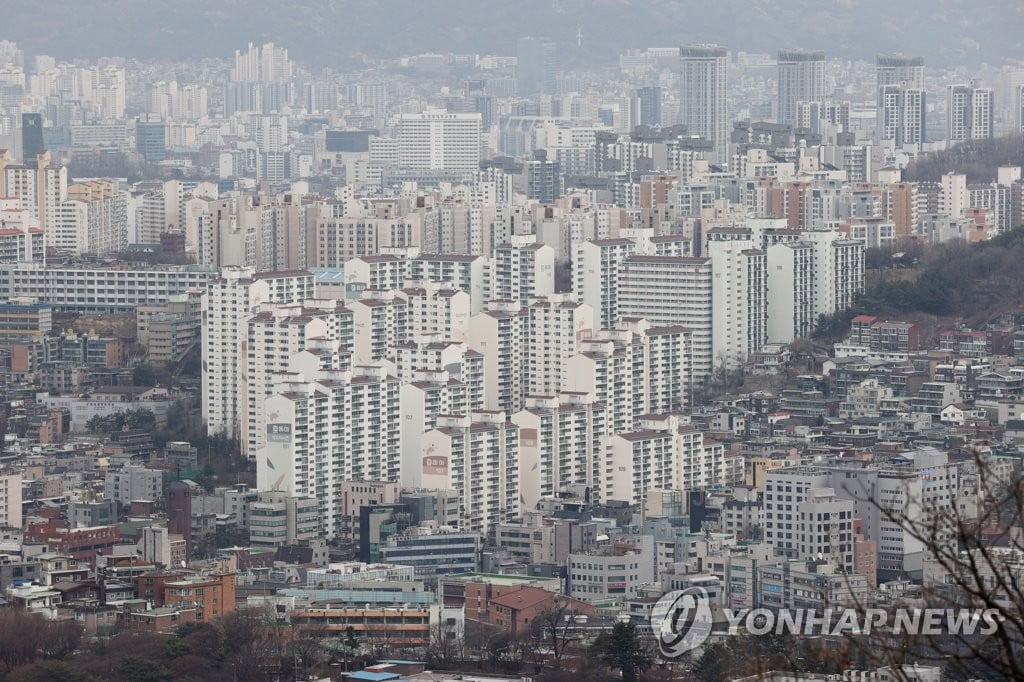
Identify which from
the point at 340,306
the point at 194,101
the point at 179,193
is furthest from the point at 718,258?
the point at 194,101

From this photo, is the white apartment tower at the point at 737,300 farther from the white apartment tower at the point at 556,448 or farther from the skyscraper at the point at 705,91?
the skyscraper at the point at 705,91

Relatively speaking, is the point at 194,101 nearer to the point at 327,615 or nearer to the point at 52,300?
the point at 52,300

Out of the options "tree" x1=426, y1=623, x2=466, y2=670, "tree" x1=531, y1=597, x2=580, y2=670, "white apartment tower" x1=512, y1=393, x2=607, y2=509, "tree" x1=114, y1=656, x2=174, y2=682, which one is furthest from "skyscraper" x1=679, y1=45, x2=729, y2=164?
"tree" x1=114, y1=656, x2=174, y2=682

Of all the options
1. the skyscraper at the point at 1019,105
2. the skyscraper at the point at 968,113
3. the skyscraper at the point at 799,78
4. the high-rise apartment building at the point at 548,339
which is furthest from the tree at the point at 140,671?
the skyscraper at the point at 799,78

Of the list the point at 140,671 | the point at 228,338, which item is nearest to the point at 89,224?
the point at 228,338

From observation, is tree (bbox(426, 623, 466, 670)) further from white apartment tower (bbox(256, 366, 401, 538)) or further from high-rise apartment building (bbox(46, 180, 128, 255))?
high-rise apartment building (bbox(46, 180, 128, 255))

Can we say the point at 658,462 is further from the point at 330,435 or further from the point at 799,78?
the point at 799,78
